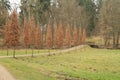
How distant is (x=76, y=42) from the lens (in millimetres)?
103375

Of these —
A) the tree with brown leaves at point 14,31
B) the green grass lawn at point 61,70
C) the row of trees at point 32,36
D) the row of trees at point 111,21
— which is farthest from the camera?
the row of trees at point 111,21

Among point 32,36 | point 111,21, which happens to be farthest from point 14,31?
point 111,21

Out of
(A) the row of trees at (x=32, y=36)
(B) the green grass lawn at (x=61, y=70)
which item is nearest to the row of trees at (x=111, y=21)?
(A) the row of trees at (x=32, y=36)

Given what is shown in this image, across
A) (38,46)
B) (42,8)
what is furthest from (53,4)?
(38,46)

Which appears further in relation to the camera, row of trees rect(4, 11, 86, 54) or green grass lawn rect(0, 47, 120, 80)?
row of trees rect(4, 11, 86, 54)

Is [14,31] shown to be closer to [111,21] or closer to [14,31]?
[14,31]

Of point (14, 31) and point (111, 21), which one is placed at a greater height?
point (111, 21)

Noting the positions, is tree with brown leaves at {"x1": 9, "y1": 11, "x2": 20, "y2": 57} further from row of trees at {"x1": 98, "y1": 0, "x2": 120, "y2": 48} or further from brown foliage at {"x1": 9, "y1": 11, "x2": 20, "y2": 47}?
row of trees at {"x1": 98, "y1": 0, "x2": 120, "y2": 48}

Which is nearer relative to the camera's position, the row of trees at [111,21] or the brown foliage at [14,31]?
the brown foliage at [14,31]

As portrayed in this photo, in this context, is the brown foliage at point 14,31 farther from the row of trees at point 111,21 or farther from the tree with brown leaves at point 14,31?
the row of trees at point 111,21

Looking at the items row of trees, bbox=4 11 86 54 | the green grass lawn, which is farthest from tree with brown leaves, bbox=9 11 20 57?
the green grass lawn

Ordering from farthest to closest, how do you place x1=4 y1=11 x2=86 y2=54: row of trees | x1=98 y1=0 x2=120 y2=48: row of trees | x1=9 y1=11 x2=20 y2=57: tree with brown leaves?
x1=98 y1=0 x2=120 y2=48: row of trees → x1=4 y1=11 x2=86 y2=54: row of trees → x1=9 y1=11 x2=20 y2=57: tree with brown leaves

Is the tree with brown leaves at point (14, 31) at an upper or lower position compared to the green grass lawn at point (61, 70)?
upper

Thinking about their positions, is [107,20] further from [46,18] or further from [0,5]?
[0,5]
